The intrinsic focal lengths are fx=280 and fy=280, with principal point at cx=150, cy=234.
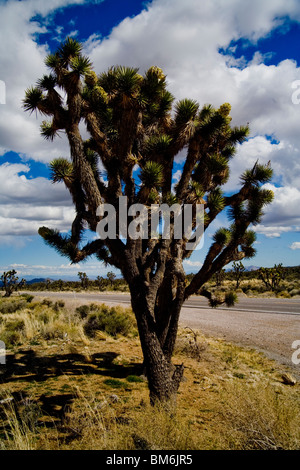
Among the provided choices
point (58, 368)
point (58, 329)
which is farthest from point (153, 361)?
point (58, 329)

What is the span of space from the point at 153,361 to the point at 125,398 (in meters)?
1.09

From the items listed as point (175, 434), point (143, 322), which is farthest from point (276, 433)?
point (143, 322)

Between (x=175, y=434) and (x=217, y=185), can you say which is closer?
(x=175, y=434)

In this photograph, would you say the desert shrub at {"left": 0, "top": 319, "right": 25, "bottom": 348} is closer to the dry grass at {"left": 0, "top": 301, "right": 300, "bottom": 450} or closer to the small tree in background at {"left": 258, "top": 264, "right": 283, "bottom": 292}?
the dry grass at {"left": 0, "top": 301, "right": 300, "bottom": 450}

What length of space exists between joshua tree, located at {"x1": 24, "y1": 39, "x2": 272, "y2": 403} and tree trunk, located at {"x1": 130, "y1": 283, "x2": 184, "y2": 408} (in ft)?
0.06

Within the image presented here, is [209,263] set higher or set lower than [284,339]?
higher

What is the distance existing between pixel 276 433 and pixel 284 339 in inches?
302

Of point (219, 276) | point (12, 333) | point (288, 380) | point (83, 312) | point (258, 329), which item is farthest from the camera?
point (219, 276)

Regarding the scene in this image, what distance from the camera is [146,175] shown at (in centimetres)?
537

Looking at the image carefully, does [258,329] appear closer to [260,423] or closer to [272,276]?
[260,423]

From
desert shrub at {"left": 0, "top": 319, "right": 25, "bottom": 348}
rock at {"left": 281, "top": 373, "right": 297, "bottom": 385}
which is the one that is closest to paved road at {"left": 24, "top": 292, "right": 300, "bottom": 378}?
rock at {"left": 281, "top": 373, "right": 297, "bottom": 385}

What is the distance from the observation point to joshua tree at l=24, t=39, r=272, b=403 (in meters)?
5.42
